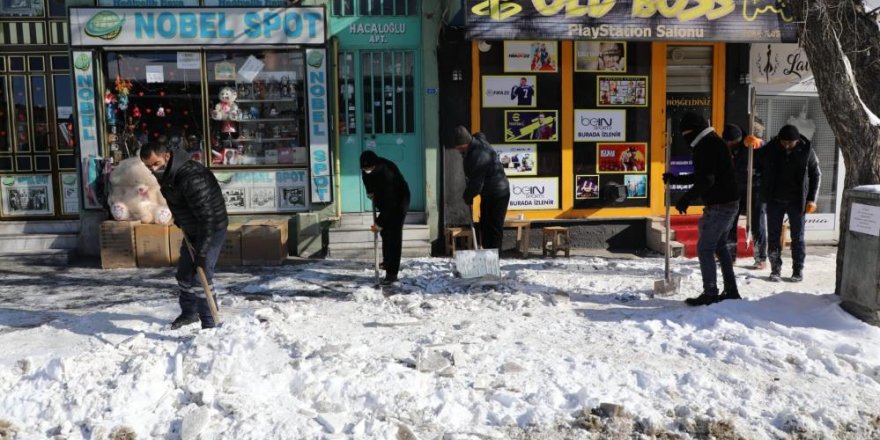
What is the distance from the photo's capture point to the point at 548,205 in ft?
35.1

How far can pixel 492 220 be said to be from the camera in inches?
340

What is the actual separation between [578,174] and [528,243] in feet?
4.57

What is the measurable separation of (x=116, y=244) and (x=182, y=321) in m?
3.75

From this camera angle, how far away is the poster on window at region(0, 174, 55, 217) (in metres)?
10.6

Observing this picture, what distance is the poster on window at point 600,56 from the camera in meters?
10.5

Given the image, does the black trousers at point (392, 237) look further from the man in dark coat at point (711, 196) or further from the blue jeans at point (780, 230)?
the blue jeans at point (780, 230)

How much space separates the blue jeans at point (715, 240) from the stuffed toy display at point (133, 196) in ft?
22.9

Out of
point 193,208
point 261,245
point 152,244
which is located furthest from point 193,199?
point 152,244

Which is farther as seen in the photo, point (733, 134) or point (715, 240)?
point (733, 134)

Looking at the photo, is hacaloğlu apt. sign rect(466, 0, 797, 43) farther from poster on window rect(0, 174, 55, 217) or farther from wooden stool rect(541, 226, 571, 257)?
poster on window rect(0, 174, 55, 217)

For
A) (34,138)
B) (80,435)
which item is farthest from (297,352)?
(34,138)

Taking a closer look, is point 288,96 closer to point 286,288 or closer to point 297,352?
point 286,288

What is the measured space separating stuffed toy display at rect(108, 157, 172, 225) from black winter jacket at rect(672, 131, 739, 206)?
6958 mm

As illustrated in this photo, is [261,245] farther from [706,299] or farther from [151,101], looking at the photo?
[706,299]
